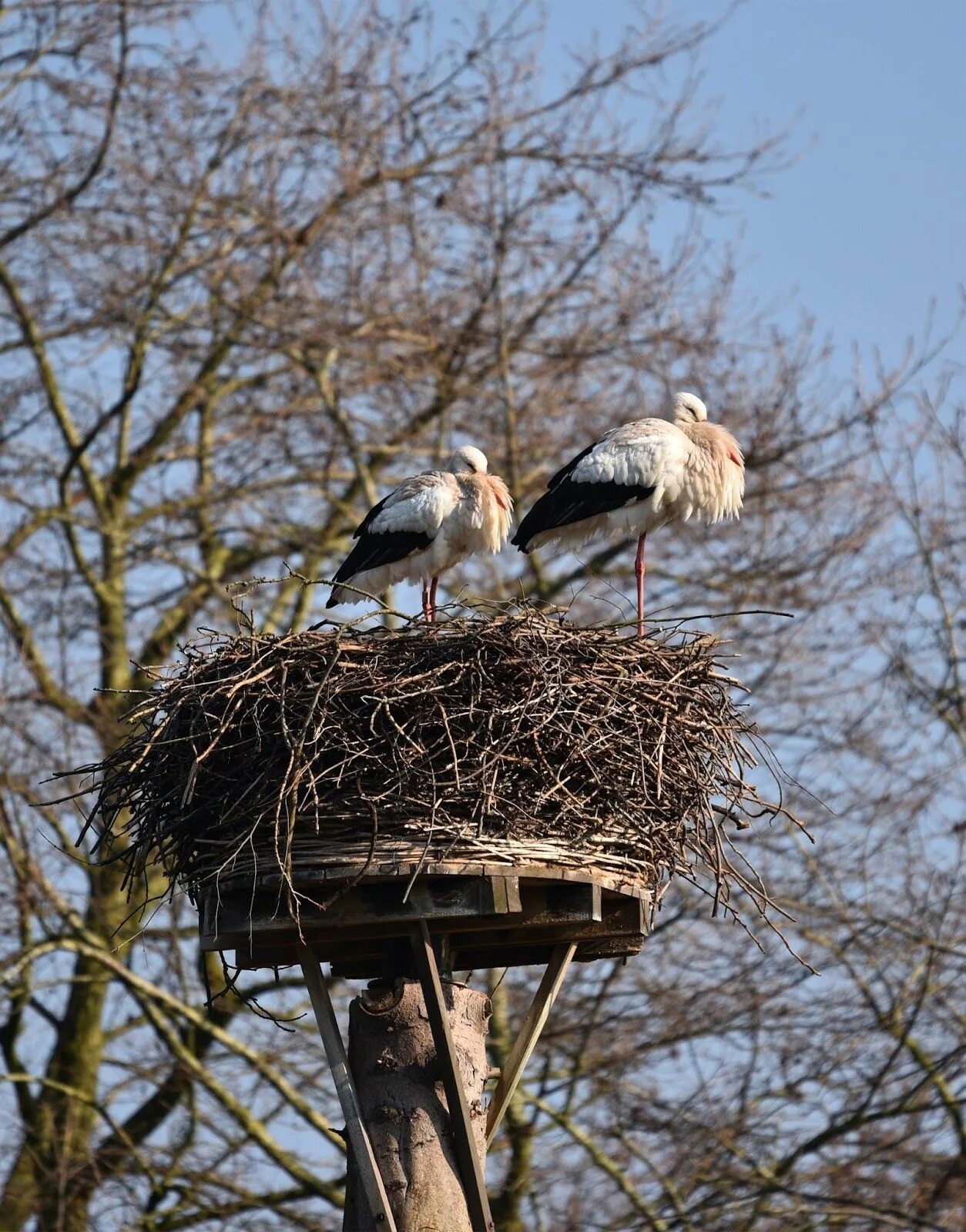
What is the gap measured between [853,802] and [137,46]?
8.76 meters

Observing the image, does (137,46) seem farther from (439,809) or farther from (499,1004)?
(439,809)

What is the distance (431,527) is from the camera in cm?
991

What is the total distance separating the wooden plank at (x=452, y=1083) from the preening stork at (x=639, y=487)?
3505 mm

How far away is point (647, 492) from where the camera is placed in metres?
9.69

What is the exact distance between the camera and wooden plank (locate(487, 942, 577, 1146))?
644cm

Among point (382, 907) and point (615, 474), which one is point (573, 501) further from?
point (382, 907)

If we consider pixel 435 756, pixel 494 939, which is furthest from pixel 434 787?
pixel 494 939

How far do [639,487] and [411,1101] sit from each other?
4.15 metres

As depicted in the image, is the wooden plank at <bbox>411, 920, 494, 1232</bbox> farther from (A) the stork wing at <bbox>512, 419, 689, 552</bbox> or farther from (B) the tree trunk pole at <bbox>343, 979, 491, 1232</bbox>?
(A) the stork wing at <bbox>512, 419, 689, 552</bbox>

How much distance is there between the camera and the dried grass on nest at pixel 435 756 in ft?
20.5

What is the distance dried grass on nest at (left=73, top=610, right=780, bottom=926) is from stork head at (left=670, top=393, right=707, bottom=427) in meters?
3.41

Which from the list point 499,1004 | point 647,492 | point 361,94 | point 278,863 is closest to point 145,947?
point 499,1004

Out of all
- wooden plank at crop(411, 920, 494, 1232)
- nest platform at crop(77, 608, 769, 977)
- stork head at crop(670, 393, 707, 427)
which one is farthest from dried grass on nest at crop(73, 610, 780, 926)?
stork head at crop(670, 393, 707, 427)

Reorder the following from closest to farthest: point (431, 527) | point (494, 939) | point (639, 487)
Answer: point (494, 939) < point (639, 487) < point (431, 527)
